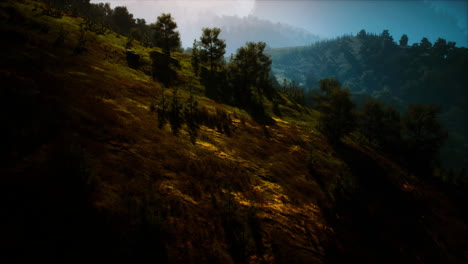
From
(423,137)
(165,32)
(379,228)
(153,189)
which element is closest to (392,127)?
(423,137)

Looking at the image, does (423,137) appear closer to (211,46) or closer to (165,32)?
(211,46)

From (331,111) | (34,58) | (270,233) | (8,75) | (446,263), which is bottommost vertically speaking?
(446,263)

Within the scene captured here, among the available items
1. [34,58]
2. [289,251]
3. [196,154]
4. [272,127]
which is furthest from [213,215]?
[272,127]

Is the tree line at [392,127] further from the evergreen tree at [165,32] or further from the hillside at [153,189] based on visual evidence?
the evergreen tree at [165,32]

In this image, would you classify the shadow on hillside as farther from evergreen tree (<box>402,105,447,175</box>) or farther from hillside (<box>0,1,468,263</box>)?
evergreen tree (<box>402,105,447,175</box>)

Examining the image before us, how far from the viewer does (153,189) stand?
9.59m

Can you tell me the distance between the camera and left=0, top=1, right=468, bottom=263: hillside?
6852mm

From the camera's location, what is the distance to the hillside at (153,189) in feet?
22.5

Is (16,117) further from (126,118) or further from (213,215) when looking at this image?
(213,215)

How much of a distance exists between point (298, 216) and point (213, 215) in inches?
245

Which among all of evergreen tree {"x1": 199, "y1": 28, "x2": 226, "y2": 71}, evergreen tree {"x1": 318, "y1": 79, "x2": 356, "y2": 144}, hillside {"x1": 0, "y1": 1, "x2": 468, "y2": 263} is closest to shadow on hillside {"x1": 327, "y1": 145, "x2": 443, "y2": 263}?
hillside {"x1": 0, "y1": 1, "x2": 468, "y2": 263}

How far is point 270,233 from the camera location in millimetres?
10688

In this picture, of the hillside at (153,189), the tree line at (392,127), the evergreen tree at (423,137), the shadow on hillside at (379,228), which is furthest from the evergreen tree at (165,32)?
the evergreen tree at (423,137)

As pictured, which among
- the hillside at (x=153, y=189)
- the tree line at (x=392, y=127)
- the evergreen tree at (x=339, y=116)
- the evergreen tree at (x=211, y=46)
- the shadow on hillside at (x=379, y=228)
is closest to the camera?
the hillside at (x=153, y=189)
